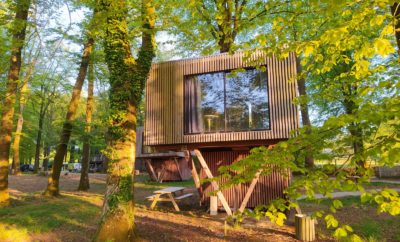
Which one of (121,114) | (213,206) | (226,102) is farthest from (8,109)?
(213,206)

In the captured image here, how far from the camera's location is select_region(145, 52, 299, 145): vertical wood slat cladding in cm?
930

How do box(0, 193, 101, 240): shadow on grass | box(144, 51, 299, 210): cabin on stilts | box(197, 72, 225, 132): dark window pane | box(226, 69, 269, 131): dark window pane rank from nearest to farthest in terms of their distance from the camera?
box(0, 193, 101, 240): shadow on grass
box(144, 51, 299, 210): cabin on stilts
box(226, 69, 269, 131): dark window pane
box(197, 72, 225, 132): dark window pane

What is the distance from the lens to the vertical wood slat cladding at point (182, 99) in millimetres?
9305

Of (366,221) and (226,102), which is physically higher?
(226,102)

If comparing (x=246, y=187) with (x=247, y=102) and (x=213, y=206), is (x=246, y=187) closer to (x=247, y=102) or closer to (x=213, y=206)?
(x=213, y=206)

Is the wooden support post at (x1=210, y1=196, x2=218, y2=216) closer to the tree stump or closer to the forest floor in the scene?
the forest floor

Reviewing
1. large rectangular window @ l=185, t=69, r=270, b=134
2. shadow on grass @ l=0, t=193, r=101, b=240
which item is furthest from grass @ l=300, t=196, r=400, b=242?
shadow on grass @ l=0, t=193, r=101, b=240

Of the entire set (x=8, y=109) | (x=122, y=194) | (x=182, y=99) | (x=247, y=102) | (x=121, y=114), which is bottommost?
(x=122, y=194)

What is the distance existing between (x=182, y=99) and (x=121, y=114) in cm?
354

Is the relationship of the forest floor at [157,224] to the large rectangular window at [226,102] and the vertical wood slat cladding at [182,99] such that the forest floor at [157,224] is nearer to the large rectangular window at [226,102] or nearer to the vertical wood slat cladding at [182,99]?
the vertical wood slat cladding at [182,99]

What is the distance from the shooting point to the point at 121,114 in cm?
726

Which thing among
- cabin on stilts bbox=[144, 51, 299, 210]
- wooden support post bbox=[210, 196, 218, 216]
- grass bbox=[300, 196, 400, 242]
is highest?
cabin on stilts bbox=[144, 51, 299, 210]

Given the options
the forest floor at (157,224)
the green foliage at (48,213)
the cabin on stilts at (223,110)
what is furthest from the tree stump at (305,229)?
the green foliage at (48,213)

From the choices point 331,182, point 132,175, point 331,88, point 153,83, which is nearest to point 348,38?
point 331,182
